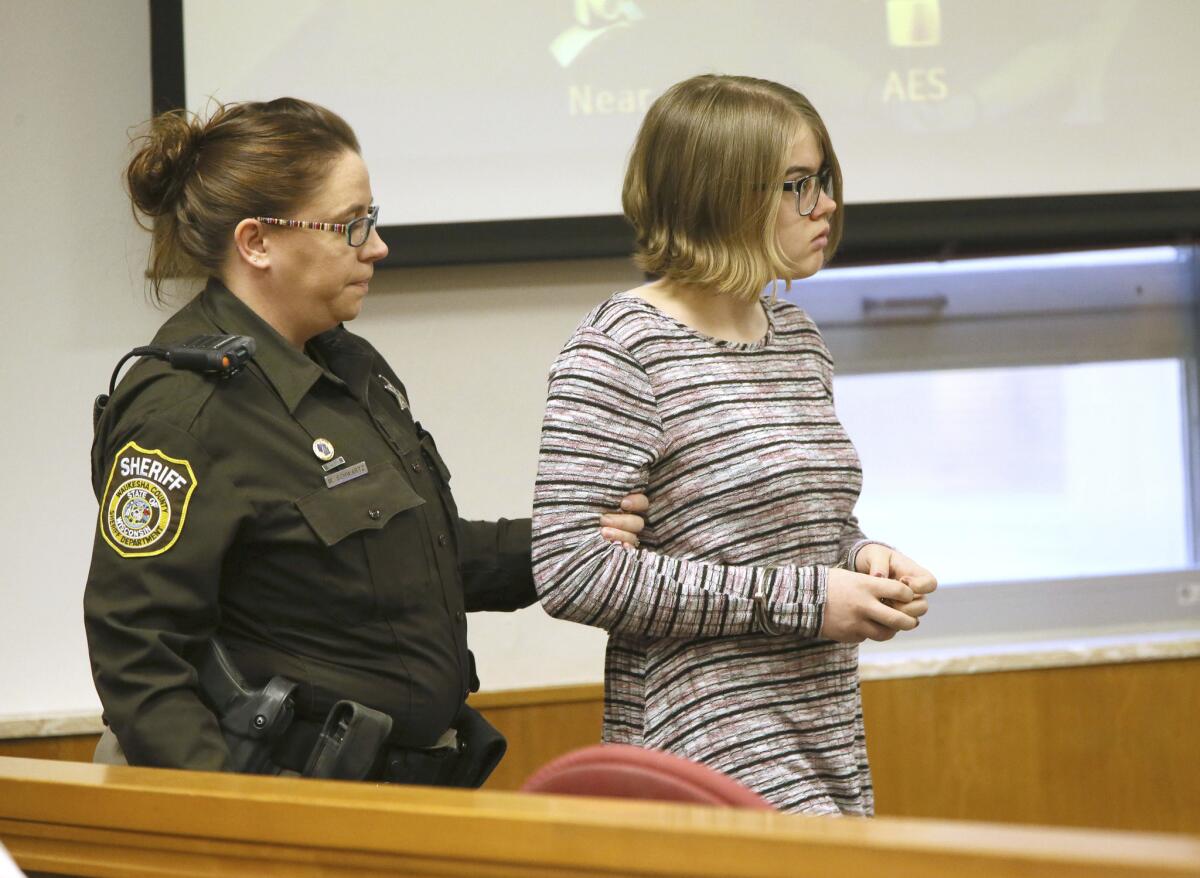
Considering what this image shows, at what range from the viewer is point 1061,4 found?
231 centimetres

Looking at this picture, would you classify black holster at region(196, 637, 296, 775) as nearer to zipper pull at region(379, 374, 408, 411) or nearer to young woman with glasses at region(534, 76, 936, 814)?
young woman with glasses at region(534, 76, 936, 814)

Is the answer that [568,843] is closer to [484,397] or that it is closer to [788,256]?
[788,256]

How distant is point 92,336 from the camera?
2.25 metres

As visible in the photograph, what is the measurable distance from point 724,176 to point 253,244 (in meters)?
0.50

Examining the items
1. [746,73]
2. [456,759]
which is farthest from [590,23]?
→ [456,759]

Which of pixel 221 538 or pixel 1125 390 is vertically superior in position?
pixel 1125 390

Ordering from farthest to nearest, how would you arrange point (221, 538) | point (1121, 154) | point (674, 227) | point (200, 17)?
1. point (1121, 154)
2. point (200, 17)
3. point (674, 227)
4. point (221, 538)

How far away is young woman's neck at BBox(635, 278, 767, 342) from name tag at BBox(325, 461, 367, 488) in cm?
34

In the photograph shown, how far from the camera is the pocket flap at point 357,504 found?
125 centimetres

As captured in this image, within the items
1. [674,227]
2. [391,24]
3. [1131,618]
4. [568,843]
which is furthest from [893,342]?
[568,843]

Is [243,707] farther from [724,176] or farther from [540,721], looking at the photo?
[540,721]

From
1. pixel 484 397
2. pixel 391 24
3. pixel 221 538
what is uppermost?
pixel 391 24

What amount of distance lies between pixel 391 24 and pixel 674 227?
1060 mm

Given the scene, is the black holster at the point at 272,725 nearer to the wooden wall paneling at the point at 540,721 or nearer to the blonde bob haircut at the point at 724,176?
the blonde bob haircut at the point at 724,176
